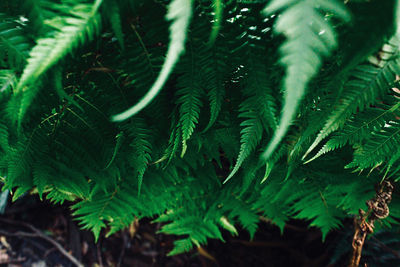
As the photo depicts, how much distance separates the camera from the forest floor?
4.77 feet

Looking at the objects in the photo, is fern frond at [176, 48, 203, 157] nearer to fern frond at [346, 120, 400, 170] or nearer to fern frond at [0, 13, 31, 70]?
fern frond at [0, 13, 31, 70]

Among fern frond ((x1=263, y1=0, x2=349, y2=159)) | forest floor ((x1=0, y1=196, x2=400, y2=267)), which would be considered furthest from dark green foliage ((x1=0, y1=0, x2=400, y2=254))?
forest floor ((x1=0, y1=196, x2=400, y2=267))

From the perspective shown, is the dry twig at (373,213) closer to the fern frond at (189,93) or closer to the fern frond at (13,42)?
the fern frond at (189,93)

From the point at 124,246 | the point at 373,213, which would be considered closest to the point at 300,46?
the point at 373,213

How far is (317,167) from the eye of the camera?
0.96 meters

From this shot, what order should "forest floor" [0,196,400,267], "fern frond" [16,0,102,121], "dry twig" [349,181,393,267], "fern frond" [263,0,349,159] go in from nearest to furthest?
"fern frond" [263,0,349,159], "fern frond" [16,0,102,121], "dry twig" [349,181,393,267], "forest floor" [0,196,400,267]

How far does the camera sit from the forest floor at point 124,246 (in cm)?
145

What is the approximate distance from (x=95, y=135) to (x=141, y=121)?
0.16 metres

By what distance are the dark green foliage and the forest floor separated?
572 mm

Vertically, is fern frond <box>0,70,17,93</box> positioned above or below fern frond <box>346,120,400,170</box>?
below

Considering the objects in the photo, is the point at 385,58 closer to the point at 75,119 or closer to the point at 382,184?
A: the point at 382,184

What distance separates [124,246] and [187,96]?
1191 millimetres

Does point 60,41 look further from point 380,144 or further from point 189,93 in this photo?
point 380,144

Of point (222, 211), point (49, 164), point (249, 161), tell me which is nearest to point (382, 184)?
point (249, 161)
